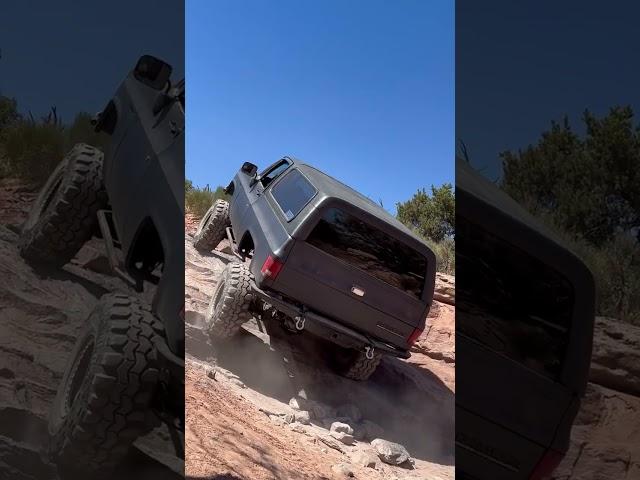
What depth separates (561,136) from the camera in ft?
4.66

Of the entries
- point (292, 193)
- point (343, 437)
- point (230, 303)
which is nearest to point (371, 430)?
point (343, 437)

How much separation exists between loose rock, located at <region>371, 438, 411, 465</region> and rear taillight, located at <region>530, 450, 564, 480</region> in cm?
528

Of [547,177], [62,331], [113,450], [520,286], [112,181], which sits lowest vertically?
[113,450]

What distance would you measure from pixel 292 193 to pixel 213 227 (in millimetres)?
2451

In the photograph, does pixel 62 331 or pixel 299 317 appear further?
pixel 299 317

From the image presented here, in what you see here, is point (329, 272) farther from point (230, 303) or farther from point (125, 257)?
point (125, 257)

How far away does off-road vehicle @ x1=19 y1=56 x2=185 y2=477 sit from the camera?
1531mm

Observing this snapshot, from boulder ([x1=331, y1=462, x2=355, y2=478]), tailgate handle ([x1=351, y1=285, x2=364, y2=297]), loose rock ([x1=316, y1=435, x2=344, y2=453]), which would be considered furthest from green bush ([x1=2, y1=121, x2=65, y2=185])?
loose rock ([x1=316, y1=435, x2=344, y2=453])

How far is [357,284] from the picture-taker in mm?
5691

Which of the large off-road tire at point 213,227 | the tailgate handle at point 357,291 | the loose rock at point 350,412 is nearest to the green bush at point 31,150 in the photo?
the tailgate handle at point 357,291

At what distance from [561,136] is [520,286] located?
337 millimetres

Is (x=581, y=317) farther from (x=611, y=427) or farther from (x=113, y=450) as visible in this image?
(x=113, y=450)

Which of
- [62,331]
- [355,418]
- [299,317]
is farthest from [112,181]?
[355,418]

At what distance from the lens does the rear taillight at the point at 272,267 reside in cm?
559
